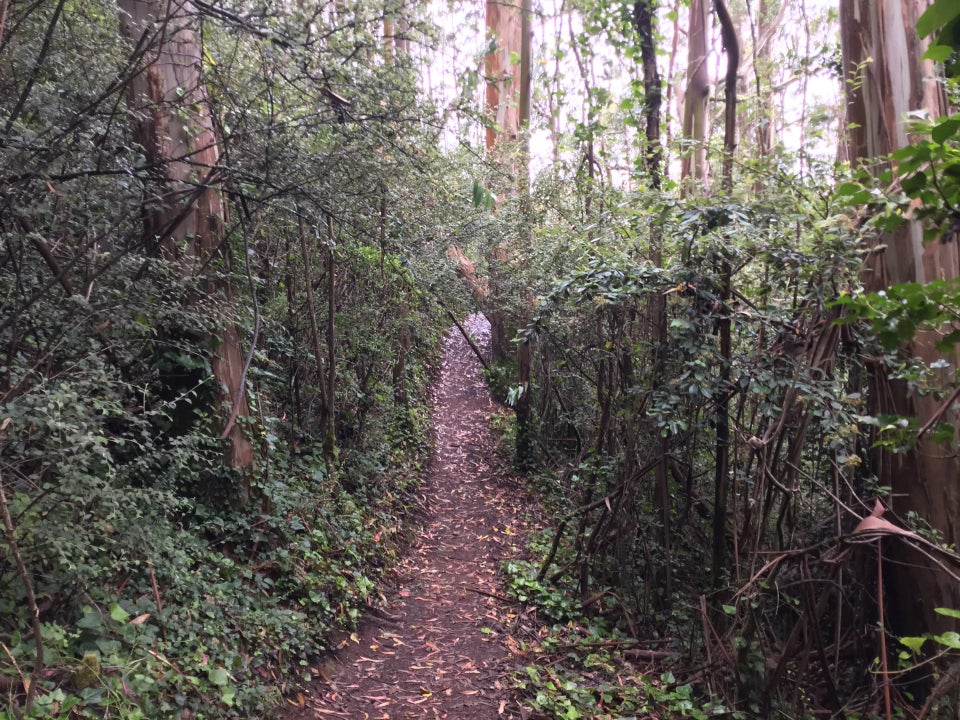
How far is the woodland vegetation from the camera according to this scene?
3.06 meters

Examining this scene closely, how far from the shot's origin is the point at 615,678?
4668 millimetres

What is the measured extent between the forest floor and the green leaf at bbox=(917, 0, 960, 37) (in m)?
4.57

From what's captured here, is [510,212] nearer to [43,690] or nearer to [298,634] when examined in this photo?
[298,634]

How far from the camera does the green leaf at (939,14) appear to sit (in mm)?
1098

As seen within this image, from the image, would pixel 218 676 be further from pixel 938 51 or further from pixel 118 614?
pixel 938 51

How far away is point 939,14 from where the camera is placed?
1.11 metres

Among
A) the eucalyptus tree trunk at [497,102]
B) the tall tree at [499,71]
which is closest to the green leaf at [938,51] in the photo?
the eucalyptus tree trunk at [497,102]

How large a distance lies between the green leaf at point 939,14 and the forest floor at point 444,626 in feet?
15.0

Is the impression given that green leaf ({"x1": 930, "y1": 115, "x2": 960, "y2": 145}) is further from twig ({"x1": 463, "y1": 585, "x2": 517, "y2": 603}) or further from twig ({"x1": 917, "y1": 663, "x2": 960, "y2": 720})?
twig ({"x1": 463, "y1": 585, "x2": 517, "y2": 603})

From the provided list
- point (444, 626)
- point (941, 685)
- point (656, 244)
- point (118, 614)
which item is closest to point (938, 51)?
point (941, 685)

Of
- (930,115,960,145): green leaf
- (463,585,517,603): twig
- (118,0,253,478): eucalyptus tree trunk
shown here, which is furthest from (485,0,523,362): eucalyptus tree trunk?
(930,115,960,145): green leaf

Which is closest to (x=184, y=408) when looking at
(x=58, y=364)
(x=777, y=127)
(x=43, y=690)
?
(x=58, y=364)

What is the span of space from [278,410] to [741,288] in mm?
5212

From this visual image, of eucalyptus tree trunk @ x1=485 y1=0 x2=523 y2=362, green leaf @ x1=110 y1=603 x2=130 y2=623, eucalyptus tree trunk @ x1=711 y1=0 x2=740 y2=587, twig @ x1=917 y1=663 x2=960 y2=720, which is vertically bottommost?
twig @ x1=917 y1=663 x2=960 y2=720
